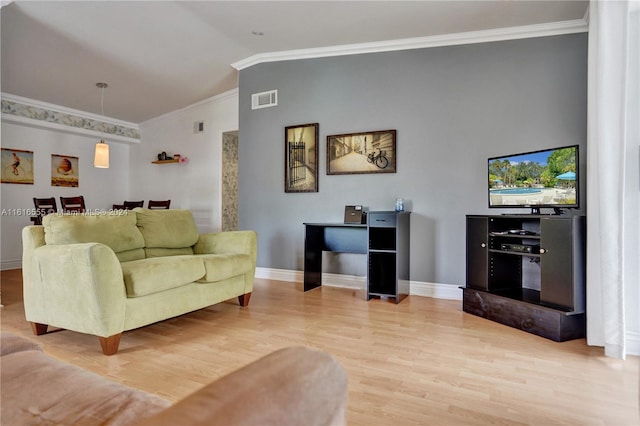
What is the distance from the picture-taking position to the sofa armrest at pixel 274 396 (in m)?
0.42

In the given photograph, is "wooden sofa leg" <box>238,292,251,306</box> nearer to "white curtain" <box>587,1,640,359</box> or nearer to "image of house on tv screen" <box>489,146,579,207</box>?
"image of house on tv screen" <box>489,146,579,207</box>

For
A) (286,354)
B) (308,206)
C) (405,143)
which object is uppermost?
(405,143)

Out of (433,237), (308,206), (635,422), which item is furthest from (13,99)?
(635,422)

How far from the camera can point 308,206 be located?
14.4 ft

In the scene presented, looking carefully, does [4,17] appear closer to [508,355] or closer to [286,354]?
[286,354]

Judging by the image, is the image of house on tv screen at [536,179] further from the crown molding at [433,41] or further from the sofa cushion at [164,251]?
the sofa cushion at [164,251]

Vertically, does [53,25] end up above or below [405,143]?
above

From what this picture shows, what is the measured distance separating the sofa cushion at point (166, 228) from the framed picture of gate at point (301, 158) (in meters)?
→ 1.46

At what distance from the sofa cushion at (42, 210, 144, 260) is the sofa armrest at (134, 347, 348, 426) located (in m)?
2.49

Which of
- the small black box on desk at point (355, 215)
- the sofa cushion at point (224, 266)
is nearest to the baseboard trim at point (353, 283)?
the small black box on desk at point (355, 215)

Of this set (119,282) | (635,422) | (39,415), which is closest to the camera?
(39,415)

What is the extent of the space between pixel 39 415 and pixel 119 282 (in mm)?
1634

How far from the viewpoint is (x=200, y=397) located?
1.47 feet

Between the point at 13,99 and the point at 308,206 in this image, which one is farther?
the point at 13,99
